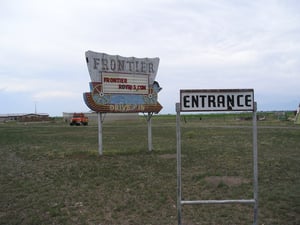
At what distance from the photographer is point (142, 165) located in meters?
10.8

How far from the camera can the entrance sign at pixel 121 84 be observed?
13.4m

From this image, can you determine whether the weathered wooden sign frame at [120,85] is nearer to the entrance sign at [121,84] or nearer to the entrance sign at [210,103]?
the entrance sign at [121,84]

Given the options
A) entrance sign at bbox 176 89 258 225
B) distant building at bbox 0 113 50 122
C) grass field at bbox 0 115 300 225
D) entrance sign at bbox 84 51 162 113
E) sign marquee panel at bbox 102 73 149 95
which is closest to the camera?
entrance sign at bbox 176 89 258 225

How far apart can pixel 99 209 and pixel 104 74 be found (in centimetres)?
825

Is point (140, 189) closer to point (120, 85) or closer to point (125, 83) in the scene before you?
point (120, 85)

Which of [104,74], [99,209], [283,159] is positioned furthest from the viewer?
[104,74]

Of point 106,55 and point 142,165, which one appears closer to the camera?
point 142,165

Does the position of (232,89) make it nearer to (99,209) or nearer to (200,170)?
(99,209)

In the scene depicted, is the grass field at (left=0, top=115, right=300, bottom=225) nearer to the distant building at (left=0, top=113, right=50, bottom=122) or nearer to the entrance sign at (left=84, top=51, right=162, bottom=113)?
the entrance sign at (left=84, top=51, right=162, bottom=113)

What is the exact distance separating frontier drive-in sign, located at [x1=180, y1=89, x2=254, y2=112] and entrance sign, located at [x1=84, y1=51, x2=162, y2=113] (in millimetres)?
9204

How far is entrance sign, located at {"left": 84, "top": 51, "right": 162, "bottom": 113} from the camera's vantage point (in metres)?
13.4

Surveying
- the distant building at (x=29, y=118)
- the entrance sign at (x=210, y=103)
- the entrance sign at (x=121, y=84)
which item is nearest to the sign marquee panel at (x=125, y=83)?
the entrance sign at (x=121, y=84)

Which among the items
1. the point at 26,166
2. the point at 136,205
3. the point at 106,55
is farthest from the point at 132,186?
the point at 106,55

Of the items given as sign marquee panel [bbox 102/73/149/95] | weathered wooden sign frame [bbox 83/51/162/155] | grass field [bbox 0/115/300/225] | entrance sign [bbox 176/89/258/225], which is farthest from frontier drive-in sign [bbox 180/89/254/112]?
sign marquee panel [bbox 102/73/149/95]
